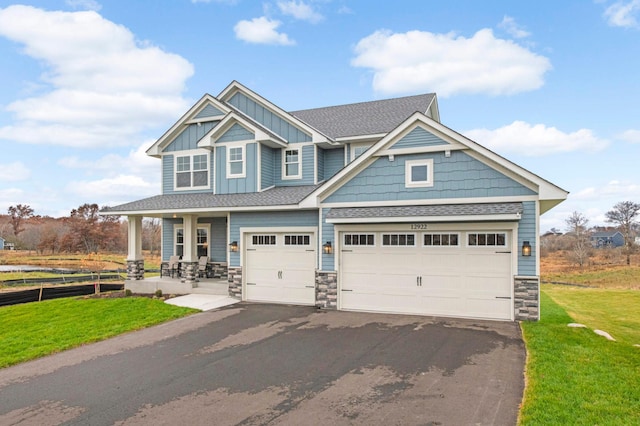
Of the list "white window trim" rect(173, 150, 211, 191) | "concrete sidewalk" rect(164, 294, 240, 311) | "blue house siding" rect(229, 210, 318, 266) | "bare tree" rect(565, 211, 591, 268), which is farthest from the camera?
"bare tree" rect(565, 211, 591, 268)

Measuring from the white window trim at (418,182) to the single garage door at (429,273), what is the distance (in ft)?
4.37

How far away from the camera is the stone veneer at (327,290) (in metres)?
12.5

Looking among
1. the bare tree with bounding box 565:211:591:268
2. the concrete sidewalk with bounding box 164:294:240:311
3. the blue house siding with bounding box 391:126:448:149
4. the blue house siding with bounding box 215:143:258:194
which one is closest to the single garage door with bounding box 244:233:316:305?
the concrete sidewalk with bounding box 164:294:240:311

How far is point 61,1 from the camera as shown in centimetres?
1416

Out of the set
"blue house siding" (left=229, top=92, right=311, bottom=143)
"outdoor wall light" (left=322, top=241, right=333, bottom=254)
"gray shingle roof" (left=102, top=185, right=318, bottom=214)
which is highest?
"blue house siding" (left=229, top=92, right=311, bottom=143)

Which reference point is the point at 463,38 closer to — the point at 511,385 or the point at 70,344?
the point at 511,385

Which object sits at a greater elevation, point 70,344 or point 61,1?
point 61,1

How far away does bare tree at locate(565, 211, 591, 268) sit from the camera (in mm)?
33656

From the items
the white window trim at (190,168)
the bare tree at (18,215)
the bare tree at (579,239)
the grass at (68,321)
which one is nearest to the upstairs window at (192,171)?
the white window trim at (190,168)

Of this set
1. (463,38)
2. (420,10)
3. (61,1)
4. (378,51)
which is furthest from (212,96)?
(463,38)

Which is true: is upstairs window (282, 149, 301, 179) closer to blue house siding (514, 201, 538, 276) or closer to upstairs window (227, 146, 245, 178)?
upstairs window (227, 146, 245, 178)

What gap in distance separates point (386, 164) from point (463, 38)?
8364 mm

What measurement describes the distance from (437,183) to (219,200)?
7.46 meters

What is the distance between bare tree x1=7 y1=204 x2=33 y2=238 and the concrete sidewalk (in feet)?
233
